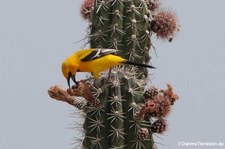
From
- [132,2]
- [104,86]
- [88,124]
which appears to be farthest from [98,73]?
[132,2]

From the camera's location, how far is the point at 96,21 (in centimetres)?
372

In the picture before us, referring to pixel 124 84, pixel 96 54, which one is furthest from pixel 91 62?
pixel 124 84

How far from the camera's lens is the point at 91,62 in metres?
3.31

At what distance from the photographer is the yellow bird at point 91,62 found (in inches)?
129

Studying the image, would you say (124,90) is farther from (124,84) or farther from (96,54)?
(96,54)

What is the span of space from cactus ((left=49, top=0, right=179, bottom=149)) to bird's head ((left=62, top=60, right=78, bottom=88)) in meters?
0.08

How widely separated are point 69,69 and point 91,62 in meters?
0.15

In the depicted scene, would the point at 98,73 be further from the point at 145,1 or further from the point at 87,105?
the point at 145,1

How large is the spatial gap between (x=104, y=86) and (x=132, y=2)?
65 centimetres

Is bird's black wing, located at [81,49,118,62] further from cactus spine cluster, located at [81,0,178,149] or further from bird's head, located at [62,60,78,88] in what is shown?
cactus spine cluster, located at [81,0,178,149]

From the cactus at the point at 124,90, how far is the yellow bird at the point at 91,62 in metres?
0.11

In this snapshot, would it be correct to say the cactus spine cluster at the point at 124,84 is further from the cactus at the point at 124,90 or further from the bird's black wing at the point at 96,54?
the bird's black wing at the point at 96,54

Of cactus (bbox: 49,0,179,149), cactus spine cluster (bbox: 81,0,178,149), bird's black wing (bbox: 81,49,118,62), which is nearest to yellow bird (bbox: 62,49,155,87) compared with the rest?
bird's black wing (bbox: 81,49,118,62)

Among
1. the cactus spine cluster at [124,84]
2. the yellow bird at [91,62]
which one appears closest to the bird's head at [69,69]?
the yellow bird at [91,62]
